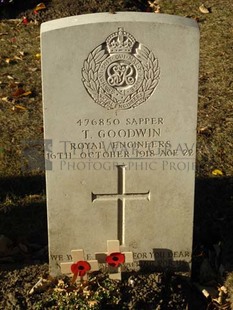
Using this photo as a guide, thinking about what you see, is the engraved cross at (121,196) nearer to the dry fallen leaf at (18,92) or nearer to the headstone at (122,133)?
the headstone at (122,133)

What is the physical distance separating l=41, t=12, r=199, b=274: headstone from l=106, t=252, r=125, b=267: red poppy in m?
0.17

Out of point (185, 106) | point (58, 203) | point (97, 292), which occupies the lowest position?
point (97, 292)

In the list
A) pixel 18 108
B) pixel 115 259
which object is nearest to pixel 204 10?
pixel 18 108

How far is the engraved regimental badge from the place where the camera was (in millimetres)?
3598

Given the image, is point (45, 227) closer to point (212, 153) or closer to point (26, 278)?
point (26, 278)

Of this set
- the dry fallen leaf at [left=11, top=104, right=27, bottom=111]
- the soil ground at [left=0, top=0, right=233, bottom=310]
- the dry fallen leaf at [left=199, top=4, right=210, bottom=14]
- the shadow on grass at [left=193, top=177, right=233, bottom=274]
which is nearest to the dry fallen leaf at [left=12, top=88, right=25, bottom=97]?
the soil ground at [left=0, top=0, right=233, bottom=310]

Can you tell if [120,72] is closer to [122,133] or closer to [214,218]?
[122,133]

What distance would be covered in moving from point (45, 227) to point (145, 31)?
1808 millimetres

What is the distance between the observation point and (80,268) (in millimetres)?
3896

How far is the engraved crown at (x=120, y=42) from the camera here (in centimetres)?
356

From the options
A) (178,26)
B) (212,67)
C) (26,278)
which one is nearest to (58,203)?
(26,278)

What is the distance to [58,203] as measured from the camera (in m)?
3.95

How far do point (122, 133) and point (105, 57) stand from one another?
48 centimetres

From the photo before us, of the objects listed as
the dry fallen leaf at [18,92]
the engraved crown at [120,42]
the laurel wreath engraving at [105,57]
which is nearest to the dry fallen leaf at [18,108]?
the dry fallen leaf at [18,92]
